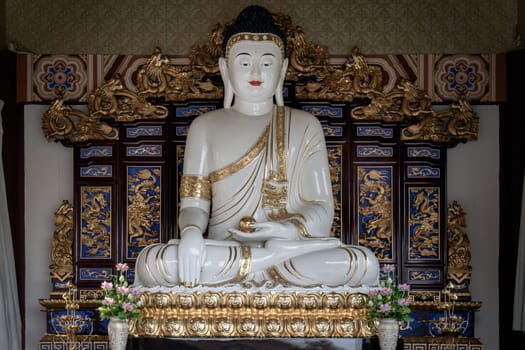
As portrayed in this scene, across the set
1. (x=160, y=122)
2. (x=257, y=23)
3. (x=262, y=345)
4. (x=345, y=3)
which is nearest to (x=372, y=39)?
(x=345, y=3)

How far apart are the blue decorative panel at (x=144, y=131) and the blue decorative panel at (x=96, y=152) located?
6.7 inches

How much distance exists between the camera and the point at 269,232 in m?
5.39

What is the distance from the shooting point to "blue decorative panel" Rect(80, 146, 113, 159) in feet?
21.3

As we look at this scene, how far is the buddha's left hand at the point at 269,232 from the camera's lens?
539 centimetres

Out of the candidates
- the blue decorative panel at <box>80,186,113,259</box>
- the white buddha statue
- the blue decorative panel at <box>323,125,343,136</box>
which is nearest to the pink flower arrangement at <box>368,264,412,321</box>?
the white buddha statue

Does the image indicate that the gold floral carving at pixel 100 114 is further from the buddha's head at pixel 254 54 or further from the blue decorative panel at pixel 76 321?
the blue decorative panel at pixel 76 321

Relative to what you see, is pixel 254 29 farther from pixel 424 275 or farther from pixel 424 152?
pixel 424 275

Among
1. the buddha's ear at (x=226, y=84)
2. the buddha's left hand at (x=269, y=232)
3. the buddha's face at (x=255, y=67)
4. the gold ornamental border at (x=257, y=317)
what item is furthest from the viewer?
the buddha's ear at (x=226, y=84)

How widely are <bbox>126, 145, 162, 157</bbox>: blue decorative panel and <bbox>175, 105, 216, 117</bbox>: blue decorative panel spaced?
269 mm

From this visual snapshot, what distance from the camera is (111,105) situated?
6441mm

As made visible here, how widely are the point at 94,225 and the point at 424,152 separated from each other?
2.30 m

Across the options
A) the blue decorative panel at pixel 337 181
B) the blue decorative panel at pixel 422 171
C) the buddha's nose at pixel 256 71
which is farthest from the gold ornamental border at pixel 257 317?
the blue decorative panel at pixel 422 171

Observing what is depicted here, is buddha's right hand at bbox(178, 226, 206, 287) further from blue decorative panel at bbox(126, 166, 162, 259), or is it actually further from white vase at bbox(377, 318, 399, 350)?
blue decorative panel at bbox(126, 166, 162, 259)

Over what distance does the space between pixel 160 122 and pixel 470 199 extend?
7.21 feet
